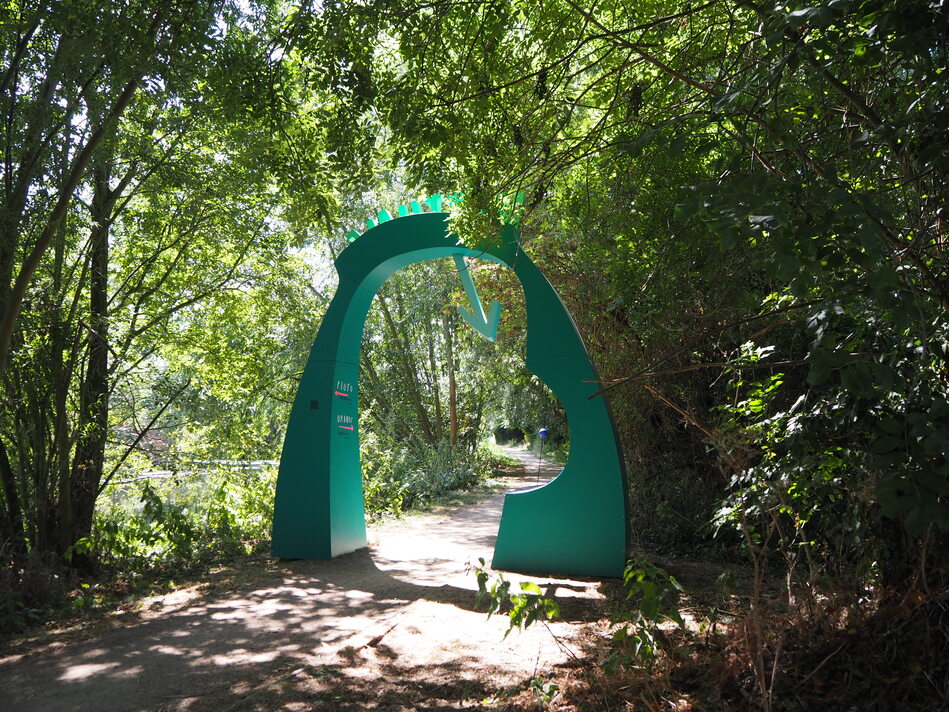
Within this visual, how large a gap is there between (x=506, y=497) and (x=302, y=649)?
8.43ft

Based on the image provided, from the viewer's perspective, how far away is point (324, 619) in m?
5.21

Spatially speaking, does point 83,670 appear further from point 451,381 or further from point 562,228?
point 451,381

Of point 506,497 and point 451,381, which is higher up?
point 451,381

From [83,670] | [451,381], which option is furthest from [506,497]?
[451,381]

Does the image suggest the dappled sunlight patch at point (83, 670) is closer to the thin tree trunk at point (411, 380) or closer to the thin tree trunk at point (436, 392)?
the thin tree trunk at point (411, 380)

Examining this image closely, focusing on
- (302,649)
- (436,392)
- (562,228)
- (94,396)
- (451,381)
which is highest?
(562,228)

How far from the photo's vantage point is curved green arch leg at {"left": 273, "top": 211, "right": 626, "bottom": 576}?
6285mm

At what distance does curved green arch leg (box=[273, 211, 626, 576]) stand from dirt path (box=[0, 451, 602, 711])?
1.32 ft

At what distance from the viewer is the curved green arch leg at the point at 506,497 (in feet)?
20.6

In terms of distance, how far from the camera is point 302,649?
450 centimetres

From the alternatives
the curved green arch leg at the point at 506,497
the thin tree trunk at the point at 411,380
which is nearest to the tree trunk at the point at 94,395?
the curved green arch leg at the point at 506,497

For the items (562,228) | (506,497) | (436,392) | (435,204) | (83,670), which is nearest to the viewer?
(83,670)

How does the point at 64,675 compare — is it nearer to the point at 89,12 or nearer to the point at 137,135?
the point at 89,12

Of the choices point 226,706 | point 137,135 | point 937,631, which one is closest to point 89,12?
point 137,135
